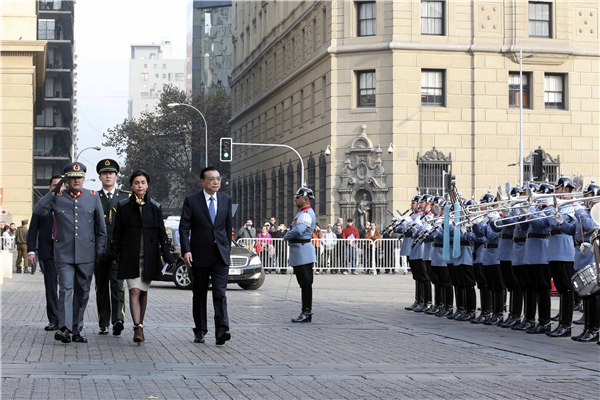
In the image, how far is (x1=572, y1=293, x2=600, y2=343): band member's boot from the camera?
12680mm

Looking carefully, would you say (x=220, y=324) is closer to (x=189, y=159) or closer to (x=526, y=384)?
(x=526, y=384)

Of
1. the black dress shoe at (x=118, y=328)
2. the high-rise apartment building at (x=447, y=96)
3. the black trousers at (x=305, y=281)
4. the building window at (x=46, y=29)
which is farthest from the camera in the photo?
the building window at (x=46, y=29)

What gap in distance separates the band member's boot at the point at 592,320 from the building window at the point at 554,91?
33669 millimetres

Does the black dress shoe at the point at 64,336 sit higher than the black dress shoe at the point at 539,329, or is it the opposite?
the black dress shoe at the point at 64,336

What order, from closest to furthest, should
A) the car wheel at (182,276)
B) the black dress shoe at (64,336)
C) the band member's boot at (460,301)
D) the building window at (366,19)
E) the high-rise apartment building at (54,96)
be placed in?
the black dress shoe at (64,336) → the band member's boot at (460,301) → the car wheel at (182,276) → the building window at (366,19) → the high-rise apartment building at (54,96)

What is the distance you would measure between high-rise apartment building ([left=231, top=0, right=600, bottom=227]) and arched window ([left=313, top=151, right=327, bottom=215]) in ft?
0.15

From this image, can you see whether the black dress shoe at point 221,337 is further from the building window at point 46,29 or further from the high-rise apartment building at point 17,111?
the building window at point 46,29

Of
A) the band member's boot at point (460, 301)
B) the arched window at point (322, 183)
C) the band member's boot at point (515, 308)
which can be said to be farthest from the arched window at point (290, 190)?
the band member's boot at point (515, 308)

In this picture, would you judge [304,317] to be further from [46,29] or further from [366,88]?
[46,29]

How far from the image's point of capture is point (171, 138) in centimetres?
8012

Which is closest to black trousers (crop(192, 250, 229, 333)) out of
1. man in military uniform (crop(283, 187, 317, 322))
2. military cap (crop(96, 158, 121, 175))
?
military cap (crop(96, 158, 121, 175))

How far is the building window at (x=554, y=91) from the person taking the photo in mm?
45312

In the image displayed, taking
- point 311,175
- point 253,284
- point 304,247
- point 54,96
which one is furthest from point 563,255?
point 54,96

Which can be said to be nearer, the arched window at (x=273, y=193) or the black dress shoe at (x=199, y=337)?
the black dress shoe at (x=199, y=337)
